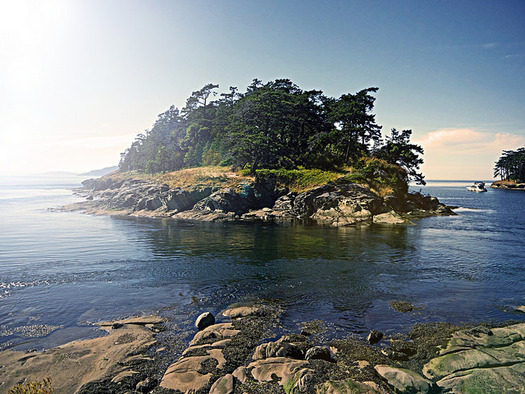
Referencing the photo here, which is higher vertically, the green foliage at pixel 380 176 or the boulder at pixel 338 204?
the green foliage at pixel 380 176

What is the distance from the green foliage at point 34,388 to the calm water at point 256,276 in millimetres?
3114

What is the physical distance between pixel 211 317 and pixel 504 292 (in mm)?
19552

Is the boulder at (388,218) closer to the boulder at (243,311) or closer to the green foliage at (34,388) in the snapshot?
the boulder at (243,311)

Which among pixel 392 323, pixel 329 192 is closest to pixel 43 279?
pixel 392 323

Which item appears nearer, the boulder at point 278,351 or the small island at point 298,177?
the boulder at point 278,351

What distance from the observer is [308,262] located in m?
26.5

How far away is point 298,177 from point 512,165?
161 meters

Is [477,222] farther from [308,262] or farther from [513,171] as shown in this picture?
[513,171]

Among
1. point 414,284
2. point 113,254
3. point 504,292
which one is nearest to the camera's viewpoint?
point 504,292

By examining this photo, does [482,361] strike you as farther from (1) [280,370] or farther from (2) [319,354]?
(1) [280,370]

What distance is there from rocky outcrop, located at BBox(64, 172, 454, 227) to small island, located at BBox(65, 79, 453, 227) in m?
0.19

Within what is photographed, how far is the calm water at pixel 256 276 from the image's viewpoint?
52.3ft

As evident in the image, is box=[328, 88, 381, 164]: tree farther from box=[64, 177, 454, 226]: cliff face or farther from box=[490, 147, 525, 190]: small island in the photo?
box=[490, 147, 525, 190]: small island

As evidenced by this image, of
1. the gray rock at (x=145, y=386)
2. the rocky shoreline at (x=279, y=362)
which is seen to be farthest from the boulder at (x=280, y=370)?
the gray rock at (x=145, y=386)
